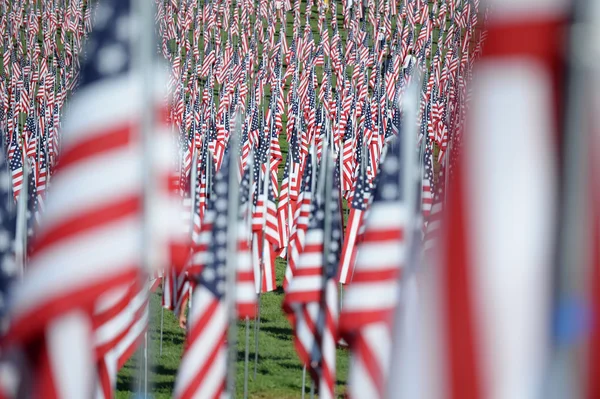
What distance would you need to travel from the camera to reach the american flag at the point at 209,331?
30.2 ft

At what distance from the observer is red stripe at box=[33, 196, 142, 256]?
16.9 feet

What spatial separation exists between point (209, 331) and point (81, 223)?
448 cm

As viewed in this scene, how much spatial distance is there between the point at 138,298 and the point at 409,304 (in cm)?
500

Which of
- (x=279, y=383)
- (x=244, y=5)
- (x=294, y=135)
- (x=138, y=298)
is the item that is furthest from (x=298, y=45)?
(x=138, y=298)

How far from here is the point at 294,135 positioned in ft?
94.7

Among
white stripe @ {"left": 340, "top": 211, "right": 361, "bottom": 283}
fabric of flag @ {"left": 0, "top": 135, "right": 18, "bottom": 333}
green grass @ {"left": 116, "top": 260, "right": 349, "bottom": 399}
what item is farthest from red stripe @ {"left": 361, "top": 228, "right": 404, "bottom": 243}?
green grass @ {"left": 116, "top": 260, "right": 349, "bottom": 399}

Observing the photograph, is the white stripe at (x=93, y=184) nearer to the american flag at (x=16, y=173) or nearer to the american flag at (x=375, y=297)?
the american flag at (x=375, y=297)

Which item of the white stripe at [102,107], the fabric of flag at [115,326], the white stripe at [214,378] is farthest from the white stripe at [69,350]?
the white stripe at [214,378]

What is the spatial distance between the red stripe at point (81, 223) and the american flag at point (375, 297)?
116 inches

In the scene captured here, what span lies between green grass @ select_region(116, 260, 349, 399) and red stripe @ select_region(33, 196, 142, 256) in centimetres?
980

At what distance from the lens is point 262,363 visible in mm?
19406

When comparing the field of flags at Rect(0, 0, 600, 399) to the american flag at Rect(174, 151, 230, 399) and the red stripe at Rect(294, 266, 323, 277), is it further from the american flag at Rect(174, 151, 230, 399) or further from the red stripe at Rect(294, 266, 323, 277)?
the red stripe at Rect(294, 266, 323, 277)

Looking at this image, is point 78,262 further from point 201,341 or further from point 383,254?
point 201,341

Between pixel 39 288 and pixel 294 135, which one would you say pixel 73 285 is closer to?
pixel 39 288
